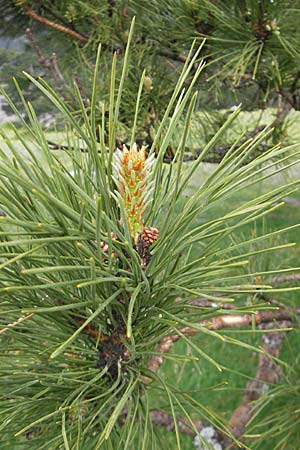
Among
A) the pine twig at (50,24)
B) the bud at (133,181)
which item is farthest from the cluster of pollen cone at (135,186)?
the pine twig at (50,24)

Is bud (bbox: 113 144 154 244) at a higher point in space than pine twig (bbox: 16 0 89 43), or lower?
lower

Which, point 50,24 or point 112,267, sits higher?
point 50,24

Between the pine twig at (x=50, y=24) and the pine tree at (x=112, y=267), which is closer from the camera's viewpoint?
the pine tree at (x=112, y=267)

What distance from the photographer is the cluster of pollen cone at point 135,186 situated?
0.26 meters

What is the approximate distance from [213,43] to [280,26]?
0.31 feet

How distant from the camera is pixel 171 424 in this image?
2.11ft

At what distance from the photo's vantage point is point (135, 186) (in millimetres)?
271

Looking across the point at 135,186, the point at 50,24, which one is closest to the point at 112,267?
the point at 135,186

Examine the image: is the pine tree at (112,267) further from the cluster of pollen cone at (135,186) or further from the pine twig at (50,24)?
the pine twig at (50,24)

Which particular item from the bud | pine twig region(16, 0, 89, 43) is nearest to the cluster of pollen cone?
the bud

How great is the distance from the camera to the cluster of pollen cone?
10.4 inches

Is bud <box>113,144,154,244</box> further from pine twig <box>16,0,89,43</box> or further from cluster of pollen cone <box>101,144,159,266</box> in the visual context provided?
pine twig <box>16,0,89,43</box>

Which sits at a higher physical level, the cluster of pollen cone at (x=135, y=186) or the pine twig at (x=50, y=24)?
the pine twig at (x=50, y=24)

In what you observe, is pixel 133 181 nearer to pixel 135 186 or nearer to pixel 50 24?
pixel 135 186
